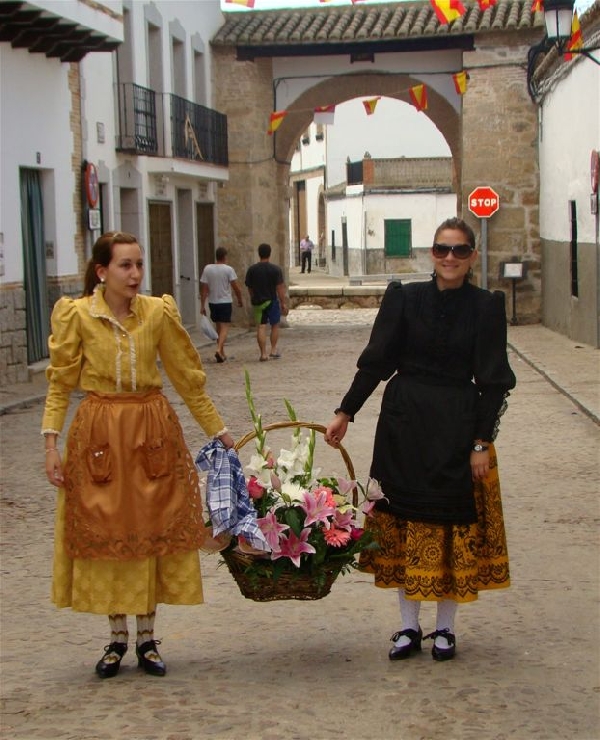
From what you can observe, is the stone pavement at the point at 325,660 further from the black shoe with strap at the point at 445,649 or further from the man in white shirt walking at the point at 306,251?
the man in white shirt walking at the point at 306,251

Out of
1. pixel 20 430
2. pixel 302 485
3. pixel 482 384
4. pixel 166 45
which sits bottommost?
pixel 20 430

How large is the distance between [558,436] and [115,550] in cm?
665

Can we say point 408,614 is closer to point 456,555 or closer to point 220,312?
point 456,555

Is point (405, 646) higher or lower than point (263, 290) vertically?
lower

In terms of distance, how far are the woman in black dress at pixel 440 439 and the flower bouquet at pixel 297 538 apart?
13 centimetres

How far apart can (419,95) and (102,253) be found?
891 inches

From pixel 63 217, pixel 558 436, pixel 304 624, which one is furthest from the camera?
pixel 63 217

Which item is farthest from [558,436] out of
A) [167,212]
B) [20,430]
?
[167,212]

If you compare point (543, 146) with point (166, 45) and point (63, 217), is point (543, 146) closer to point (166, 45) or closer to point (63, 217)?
point (166, 45)

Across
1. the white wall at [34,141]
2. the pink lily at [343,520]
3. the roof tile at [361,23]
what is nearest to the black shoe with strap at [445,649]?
the pink lily at [343,520]

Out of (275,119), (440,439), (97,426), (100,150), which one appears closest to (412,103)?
(275,119)

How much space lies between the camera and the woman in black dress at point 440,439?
477 cm

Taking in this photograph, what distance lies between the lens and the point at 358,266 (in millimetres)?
53156

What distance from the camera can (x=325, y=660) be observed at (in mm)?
4902
